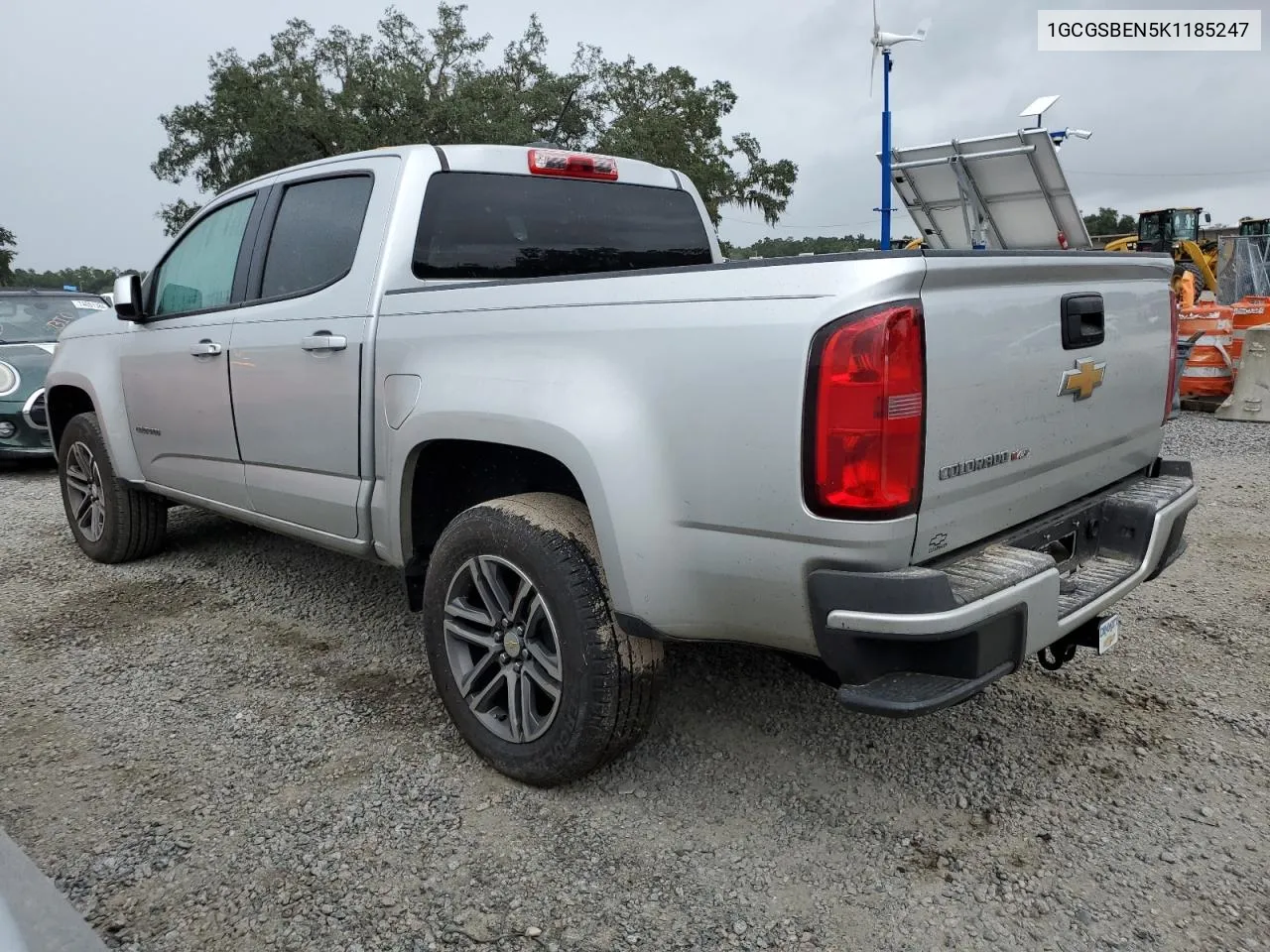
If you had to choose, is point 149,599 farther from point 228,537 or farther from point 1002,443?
point 1002,443

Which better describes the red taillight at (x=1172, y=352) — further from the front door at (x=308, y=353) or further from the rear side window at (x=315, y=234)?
the rear side window at (x=315, y=234)

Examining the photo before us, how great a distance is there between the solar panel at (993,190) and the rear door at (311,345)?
7.60m

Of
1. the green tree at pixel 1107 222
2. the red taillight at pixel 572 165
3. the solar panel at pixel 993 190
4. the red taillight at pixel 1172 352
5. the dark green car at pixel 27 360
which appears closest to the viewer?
the red taillight at pixel 1172 352

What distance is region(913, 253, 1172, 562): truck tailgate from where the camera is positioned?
2051mm

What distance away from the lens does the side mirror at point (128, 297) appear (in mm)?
4285

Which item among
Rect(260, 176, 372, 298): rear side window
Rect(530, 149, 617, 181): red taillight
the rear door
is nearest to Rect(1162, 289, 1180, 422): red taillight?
Rect(530, 149, 617, 181): red taillight

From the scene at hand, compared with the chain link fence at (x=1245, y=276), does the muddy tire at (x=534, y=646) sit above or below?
below

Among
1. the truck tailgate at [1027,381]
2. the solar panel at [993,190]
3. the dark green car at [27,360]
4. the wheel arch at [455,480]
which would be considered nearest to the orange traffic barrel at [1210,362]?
the solar panel at [993,190]

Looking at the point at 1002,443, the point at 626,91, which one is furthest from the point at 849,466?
the point at 626,91

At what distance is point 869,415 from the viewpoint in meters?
1.94

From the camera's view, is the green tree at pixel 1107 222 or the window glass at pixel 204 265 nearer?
the window glass at pixel 204 265

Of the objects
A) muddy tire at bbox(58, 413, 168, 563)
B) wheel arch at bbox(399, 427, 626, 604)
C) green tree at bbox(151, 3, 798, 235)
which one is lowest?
muddy tire at bbox(58, 413, 168, 563)

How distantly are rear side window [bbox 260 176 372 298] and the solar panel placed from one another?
24.8 feet

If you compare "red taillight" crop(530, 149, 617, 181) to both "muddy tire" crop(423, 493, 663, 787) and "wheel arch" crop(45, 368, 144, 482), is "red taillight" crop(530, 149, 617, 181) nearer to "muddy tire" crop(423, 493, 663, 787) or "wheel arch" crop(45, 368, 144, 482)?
"muddy tire" crop(423, 493, 663, 787)
